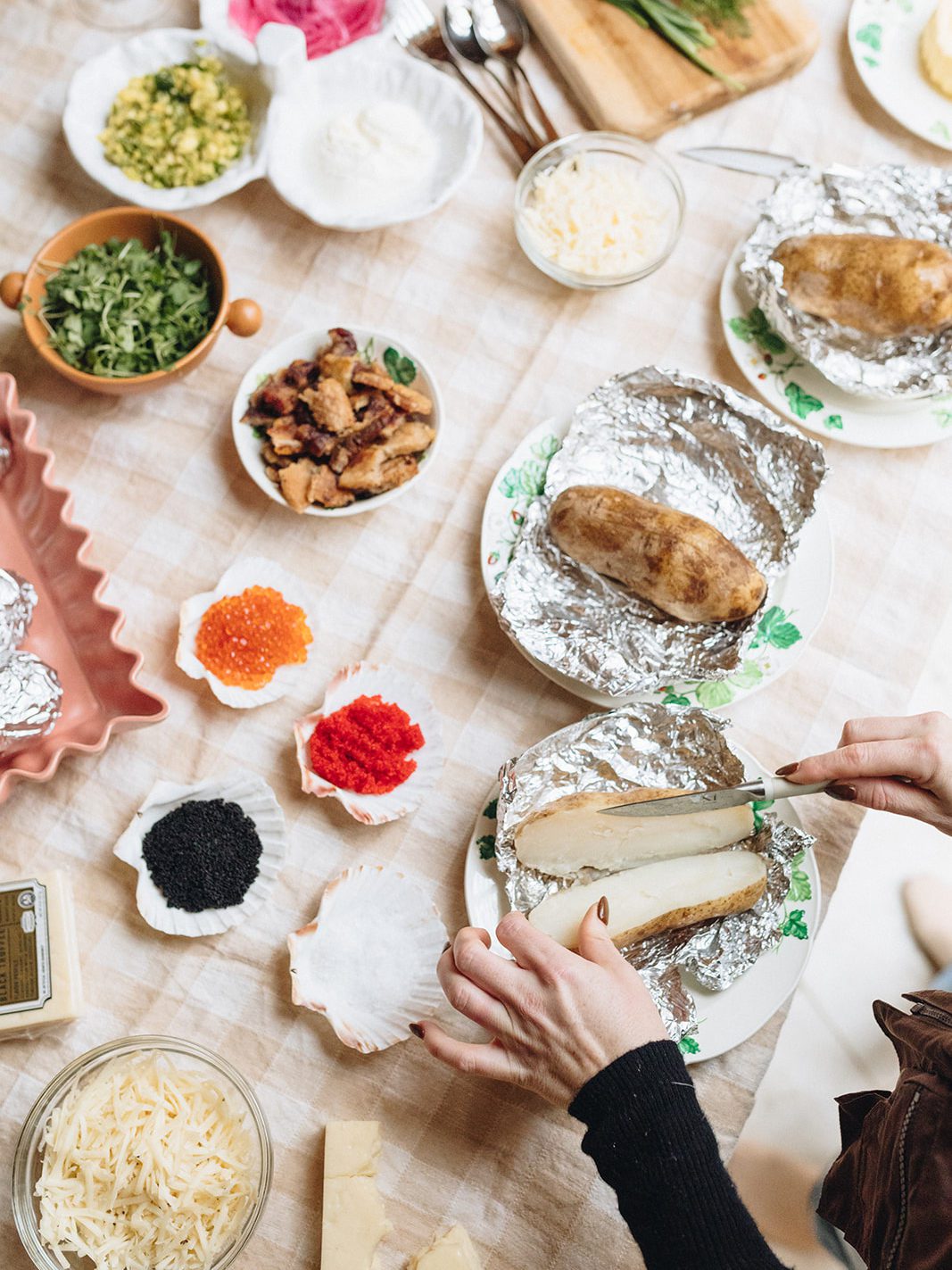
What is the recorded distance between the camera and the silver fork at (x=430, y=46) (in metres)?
1.94

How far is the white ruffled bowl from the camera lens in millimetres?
1809

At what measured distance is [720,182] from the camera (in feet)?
6.35

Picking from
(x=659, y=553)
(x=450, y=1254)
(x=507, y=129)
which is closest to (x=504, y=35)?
(x=507, y=129)

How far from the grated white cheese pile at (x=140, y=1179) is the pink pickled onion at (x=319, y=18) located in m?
1.79

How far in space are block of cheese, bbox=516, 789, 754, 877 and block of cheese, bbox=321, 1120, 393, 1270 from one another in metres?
0.47

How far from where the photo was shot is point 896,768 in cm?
140

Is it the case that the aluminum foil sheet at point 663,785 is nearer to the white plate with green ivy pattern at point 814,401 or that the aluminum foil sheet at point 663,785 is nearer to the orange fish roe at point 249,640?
the orange fish roe at point 249,640

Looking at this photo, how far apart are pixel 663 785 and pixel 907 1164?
59 centimetres

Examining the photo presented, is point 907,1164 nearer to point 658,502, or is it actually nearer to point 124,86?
point 658,502

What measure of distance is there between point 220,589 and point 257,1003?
0.66 metres

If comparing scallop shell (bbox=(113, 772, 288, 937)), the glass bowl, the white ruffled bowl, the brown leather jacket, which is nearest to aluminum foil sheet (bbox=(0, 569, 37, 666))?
scallop shell (bbox=(113, 772, 288, 937))

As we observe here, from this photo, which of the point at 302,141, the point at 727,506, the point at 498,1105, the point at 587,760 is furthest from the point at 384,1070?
the point at 302,141

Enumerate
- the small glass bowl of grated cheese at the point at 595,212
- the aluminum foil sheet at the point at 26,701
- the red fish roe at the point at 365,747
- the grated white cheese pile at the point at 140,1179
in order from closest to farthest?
the grated white cheese pile at the point at 140,1179
the aluminum foil sheet at the point at 26,701
the red fish roe at the point at 365,747
the small glass bowl of grated cheese at the point at 595,212

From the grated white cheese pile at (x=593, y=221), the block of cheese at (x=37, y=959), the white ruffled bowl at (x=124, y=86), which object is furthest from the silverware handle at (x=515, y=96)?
the block of cheese at (x=37, y=959)
